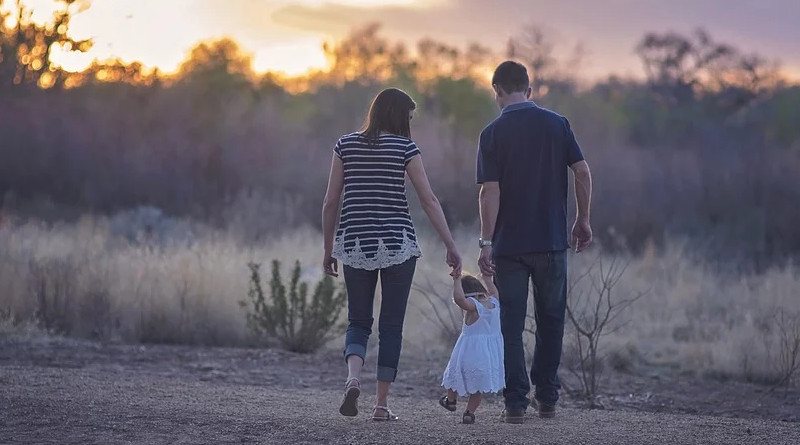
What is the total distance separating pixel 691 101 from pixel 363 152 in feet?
163

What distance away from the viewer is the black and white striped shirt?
6.68 meters

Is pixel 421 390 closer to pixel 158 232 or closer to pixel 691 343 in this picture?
pixel 691 343

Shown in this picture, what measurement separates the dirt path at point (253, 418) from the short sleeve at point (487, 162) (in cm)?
139

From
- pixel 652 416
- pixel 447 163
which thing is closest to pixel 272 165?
pixel 447 163

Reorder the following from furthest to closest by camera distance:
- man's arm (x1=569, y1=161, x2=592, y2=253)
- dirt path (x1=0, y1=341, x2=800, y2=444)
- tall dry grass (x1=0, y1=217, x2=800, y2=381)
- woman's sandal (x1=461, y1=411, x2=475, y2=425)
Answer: tall dry grass (x1=0, y1=217, x2=800, y2=381) → man's arm (x1=569, y1=161, x2=592, y2=253) → woman's sandal (x1=461, y1=411, x2=475, y2=425) → dirt path (x1=0, y1=341, x2=800, y2=444)

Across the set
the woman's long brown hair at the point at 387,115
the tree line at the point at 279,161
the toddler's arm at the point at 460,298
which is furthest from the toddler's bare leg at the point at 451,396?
the tree line at the point at 279,161

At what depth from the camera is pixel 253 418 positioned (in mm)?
6992

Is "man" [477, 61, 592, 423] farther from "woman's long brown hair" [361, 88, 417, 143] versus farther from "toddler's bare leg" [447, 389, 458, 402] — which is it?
"woman's long brown hair" [361, 88, 417, 143]

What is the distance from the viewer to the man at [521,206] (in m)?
6.93

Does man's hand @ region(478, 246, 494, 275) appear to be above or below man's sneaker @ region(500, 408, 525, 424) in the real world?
above

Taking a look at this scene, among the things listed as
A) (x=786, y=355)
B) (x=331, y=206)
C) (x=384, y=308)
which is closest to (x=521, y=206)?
(x=384, y=308)

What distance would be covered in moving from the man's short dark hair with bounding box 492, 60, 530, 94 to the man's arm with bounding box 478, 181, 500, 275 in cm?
56

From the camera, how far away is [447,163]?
2930cm

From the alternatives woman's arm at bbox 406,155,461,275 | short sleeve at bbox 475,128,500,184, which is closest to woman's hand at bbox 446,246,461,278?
woman's arm at bbox 406,155,461,275
